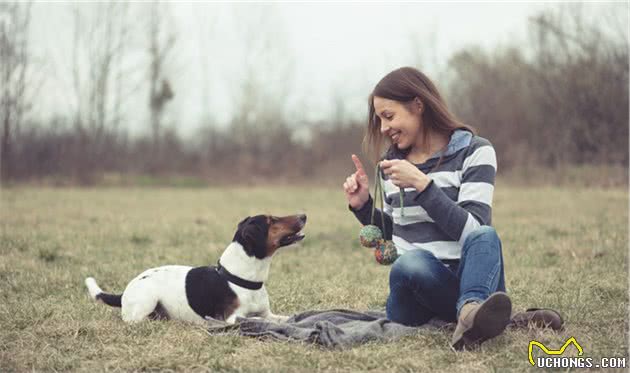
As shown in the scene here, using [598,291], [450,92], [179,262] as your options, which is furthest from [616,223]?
[450,92]

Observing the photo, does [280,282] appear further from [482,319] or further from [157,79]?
[157,79]

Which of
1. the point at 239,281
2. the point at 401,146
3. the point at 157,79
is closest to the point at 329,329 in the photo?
the point at 239,281

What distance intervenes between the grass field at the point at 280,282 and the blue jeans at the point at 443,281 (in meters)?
0.23

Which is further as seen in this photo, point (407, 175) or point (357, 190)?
point (357, 190)

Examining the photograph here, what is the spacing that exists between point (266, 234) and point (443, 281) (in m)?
1.35

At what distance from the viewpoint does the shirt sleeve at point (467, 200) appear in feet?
11.8

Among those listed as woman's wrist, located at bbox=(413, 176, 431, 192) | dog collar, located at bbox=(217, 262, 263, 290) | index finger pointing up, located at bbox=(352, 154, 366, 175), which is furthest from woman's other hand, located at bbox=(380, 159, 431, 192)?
dog collar, located at bbox=(217, 262, 263, 290)

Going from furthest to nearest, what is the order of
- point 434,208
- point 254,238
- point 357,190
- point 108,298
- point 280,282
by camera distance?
point 280,282 < point 108,298 < point 254,238 < point 357,190 < point 434,208

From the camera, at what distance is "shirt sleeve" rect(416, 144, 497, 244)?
3.60 metres

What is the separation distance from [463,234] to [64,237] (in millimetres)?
7037

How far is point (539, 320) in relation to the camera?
4.08 m

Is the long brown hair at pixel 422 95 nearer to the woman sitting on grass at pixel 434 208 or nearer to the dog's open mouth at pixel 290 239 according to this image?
the woman sitting on grass at pixel 434 208

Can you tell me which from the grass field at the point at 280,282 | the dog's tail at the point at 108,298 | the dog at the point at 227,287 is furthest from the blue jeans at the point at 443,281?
the dog's tail at the point at 108,298

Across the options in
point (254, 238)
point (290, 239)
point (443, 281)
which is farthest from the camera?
point (290, 239)
